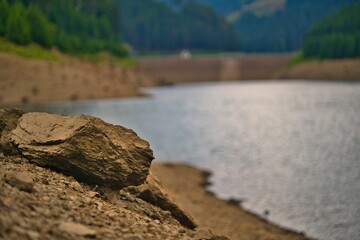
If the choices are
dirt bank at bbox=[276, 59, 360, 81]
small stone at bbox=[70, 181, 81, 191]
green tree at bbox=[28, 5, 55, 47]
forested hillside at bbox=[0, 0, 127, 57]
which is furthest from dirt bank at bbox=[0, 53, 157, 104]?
dirt bank at bbox=[276, 59, 360, 81]

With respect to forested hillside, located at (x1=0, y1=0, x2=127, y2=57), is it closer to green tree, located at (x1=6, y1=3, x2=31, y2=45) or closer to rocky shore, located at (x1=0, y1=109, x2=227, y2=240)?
green tree, located at (x1=6, y1=3, x2=31, y2=45)

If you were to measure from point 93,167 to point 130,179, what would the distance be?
125 centimetres

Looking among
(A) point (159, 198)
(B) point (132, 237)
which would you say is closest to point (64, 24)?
(A) point (159, 198)

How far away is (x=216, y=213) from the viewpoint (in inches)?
1106

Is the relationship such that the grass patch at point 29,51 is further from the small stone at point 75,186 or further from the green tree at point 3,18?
the small stone at point 75,186

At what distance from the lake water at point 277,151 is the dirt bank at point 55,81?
5764mm

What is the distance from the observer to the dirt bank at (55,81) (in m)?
86.2

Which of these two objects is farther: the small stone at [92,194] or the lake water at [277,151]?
the lake water at [277,151]

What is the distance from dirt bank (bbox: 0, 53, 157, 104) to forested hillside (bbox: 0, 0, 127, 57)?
4.75 metres

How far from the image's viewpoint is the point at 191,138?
63188mm

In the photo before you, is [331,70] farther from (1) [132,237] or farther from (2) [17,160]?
(1) [132,237]

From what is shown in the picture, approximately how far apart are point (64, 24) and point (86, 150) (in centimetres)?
13737

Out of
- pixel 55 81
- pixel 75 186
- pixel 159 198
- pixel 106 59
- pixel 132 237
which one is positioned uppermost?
pixel 75 186

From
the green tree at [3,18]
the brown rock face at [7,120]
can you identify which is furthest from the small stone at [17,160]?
the green tree at [3,18]
